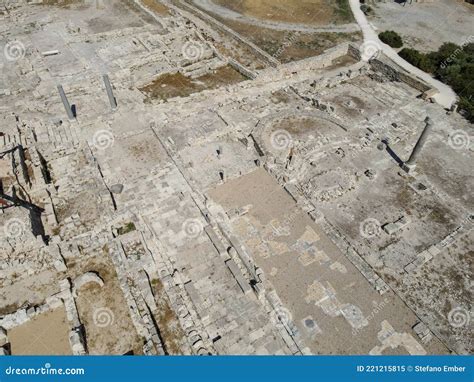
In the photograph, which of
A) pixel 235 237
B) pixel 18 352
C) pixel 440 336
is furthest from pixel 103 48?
pixel 440 336

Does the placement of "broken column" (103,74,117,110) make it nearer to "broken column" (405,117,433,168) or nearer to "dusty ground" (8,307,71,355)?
"dusty ground" (8,307,71,355)

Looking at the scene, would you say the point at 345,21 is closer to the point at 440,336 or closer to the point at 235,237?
the point at 235,237

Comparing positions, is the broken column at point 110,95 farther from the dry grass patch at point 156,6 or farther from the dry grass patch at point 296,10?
the dry grass patch at point 296,10

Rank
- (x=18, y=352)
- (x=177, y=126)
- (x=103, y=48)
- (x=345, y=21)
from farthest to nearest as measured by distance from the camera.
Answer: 1. (x=345, y=21)
2. (x=103, y=48)
3. (x=177, y=126)
4. (x=18, y=352)

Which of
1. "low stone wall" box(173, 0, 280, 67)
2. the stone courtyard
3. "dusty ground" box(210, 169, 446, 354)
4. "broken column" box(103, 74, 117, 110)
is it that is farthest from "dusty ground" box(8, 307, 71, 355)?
"low stone wall" box(173, 0, 280, 67)

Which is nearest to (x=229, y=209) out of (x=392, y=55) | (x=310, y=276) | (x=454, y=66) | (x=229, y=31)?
(x=310, y=276)

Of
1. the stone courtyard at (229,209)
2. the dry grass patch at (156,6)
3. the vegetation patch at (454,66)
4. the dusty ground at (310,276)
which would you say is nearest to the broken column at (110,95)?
the stone courtyard at (229,209)

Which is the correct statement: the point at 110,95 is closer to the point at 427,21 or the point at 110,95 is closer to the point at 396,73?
the point at 396,73
